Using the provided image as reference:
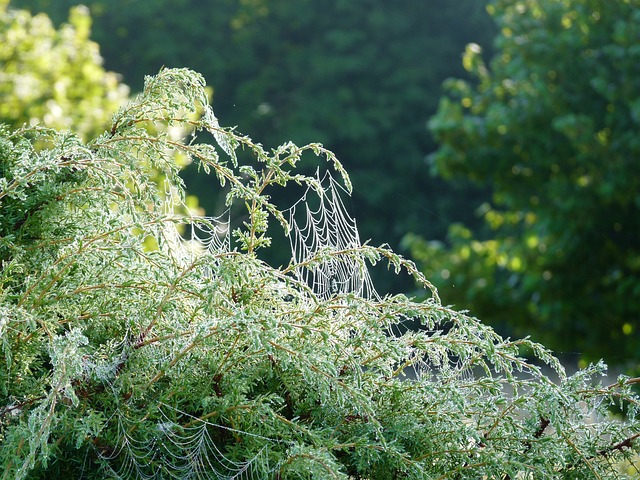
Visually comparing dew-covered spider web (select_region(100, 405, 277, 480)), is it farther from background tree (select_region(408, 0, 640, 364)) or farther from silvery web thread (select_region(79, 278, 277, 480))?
background tree (select_region(408, 0, 640, 364))

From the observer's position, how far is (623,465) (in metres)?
1.56

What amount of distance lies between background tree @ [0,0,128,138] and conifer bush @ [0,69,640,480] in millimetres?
4110

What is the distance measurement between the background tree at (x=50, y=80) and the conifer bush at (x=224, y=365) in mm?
4110

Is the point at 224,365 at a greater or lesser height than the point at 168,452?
greater

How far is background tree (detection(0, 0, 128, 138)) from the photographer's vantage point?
5.64 metres

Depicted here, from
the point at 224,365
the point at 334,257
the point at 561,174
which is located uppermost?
the point at 561,174

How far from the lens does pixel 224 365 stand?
1382 mm

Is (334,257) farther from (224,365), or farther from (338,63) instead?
(338,63)

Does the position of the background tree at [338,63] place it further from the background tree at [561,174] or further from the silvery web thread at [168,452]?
the silvery web thread at [168,452]

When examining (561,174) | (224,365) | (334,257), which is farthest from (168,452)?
(561,174)

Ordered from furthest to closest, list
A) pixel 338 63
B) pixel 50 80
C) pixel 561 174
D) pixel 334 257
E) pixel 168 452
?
pixel 338 63 → pixel 561 174 → pixel 50 80 → pixel 334 257 → pixel 168 452

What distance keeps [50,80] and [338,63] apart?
10.9 meters

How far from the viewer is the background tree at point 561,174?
22.9 feet

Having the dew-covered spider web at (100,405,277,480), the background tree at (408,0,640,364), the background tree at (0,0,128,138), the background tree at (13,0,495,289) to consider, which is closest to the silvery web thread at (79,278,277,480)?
the dew-covered spider web at (100,405,277,480)
